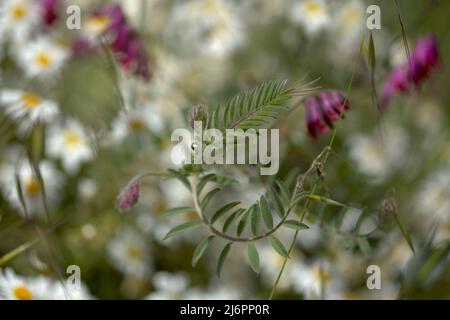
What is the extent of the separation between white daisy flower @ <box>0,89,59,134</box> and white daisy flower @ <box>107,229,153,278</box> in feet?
0.83

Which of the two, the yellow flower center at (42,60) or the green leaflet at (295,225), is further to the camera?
the yellow flower center at (42,60)

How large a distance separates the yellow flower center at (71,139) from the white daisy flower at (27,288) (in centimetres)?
35

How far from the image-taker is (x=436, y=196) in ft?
4.53

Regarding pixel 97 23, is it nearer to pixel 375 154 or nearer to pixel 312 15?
pixel 312 15

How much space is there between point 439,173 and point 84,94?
69 cm

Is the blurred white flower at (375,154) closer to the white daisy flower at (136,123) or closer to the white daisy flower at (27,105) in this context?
the white daisy flower at (136,123)

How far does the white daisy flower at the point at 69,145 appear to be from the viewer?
4.46 ft

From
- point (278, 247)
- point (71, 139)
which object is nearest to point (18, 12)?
point (71, 139)

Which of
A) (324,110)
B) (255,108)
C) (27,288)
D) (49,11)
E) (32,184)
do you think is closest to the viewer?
(255,108)

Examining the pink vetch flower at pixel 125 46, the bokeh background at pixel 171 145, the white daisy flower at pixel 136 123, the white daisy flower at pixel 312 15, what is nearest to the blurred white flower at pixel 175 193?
the bokeh background at pixel 171 145

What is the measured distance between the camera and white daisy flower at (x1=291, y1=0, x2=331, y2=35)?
144 cm

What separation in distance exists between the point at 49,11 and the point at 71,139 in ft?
0.81

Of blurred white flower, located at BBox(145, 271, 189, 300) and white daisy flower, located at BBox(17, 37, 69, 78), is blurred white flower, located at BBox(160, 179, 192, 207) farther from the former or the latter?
white daisy flower, located at BBox(17, 37, 69, 78)

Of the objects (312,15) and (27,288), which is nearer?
(27,288)
